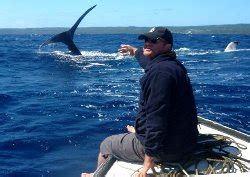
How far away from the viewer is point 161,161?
5973 millimetres

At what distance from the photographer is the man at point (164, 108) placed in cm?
548

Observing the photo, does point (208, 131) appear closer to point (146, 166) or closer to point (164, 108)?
point (146, 166)

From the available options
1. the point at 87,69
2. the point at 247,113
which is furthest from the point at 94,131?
the point at 87,69

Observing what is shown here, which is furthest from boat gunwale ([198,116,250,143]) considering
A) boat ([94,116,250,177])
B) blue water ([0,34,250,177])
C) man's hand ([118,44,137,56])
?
blue water ([0,34,250,177])

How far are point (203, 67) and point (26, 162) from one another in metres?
20.3

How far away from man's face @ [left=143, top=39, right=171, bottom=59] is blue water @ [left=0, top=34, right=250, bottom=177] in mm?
3817

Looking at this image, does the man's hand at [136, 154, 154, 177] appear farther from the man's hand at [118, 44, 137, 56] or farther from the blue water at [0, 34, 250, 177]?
the blue water at [0, 34, 250, 177]

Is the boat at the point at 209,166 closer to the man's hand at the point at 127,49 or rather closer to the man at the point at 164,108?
the man at the point at 164,108

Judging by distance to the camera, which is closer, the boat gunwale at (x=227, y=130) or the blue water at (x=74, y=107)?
the boat gunwale at (x=227, y=130)

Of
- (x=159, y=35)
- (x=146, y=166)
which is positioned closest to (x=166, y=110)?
(x=146, y=166)

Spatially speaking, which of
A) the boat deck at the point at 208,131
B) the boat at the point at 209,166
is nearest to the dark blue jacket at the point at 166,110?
the boat at the point at 209,166

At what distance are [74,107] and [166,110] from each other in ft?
32.6

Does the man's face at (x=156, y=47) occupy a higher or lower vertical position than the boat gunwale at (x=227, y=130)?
higher

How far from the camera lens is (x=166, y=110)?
5480 mm
